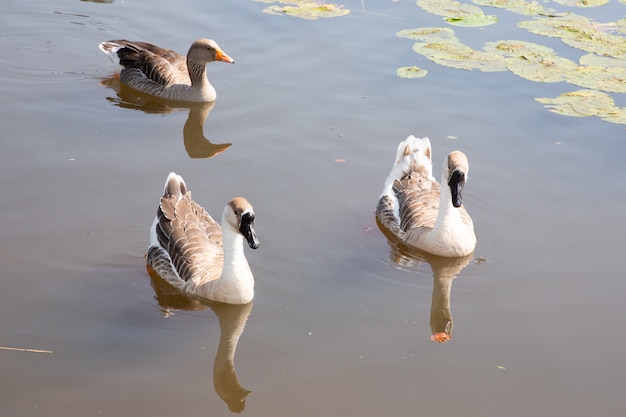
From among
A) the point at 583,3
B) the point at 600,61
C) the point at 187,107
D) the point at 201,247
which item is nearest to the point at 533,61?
the point at 600,61

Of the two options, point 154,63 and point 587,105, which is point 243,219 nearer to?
point 154,63

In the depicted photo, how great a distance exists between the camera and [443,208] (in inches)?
428

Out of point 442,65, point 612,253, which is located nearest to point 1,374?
point 612,253

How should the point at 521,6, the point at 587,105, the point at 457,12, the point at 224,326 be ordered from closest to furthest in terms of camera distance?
the point at 224,326 → the point at 587,105 → the point at 457,12 → the point at 521,6

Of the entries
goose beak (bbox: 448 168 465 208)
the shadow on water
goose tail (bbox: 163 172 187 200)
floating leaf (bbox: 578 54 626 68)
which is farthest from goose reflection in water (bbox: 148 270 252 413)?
floating leaf (bbox: 578 54 626 68)

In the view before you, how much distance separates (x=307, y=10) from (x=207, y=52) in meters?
3.48

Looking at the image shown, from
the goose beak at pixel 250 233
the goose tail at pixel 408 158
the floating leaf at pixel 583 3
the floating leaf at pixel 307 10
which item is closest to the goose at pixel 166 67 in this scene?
the floating leaf at pixel 307 10

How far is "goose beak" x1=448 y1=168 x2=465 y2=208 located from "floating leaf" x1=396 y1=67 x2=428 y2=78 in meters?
5.17

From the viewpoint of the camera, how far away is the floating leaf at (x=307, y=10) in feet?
57.1

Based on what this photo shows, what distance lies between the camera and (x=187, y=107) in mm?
14703

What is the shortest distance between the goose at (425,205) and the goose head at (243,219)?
2594mm

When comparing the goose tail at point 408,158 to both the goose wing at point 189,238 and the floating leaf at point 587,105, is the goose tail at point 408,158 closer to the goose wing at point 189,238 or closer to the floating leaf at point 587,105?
the goose wing at point 189,238

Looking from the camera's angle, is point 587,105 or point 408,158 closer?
point 408,158

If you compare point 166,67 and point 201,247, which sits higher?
point 166,67
